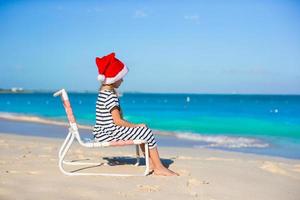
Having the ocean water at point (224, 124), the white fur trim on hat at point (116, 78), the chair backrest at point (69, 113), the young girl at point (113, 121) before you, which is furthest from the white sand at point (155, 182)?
the ocean water at point (224, 124)

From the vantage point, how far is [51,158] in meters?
6.99

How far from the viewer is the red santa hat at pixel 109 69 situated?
18.8 ft

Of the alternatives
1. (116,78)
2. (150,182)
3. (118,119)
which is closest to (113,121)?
(118,119)

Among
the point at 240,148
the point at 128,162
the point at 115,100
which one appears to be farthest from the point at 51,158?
the point at 240,148

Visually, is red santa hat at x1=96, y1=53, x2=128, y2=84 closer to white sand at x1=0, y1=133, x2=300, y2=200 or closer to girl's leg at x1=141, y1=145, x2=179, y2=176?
girl's leg at x1=141, y1=145, x2=179, y2=176

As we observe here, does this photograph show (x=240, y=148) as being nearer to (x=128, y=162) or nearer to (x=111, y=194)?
(x=128, y=162)

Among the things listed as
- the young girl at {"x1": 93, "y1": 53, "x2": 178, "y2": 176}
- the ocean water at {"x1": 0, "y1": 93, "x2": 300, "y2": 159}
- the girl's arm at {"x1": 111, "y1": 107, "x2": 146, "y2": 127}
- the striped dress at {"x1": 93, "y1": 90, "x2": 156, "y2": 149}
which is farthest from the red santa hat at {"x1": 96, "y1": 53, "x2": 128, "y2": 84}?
the ocean water at {"x1": 0, "y1": 93, "x2": 300, "y2": 159}

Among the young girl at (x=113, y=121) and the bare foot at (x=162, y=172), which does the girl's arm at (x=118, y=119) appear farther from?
the bare foot at (x=162, y=172)

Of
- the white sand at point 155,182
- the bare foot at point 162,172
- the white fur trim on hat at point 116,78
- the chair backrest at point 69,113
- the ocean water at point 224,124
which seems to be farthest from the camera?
the ocean water at point 224,124

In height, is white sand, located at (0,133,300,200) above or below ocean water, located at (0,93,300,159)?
below

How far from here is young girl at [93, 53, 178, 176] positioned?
18.7 feet

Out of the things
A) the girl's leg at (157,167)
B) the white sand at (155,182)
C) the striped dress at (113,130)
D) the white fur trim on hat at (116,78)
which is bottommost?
the white sand at (155,182)

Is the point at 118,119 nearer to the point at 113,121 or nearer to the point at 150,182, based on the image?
the point at 113,121

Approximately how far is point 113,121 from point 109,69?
2.18ft
